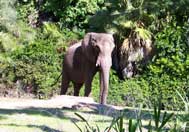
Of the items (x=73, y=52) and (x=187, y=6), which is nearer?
(x=187, y=6)

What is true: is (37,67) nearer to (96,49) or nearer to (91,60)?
(91,60)

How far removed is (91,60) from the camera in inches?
435

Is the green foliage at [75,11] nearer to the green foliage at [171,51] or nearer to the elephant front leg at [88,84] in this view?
the green foliage at [171,51]

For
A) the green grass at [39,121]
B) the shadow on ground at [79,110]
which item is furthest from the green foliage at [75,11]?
the green grass at [39,121]

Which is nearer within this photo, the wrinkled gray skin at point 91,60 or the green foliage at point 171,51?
the wrinkled gray skin at point 91,60

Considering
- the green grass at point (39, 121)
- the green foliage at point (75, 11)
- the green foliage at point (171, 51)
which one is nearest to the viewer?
the green grass at point (39, 121)

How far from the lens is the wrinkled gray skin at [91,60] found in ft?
35.1

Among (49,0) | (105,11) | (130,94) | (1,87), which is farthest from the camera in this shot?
(49,0)

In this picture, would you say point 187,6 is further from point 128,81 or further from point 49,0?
point 49,0

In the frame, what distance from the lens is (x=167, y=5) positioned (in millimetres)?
6969

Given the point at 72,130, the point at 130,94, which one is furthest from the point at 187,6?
the point at 130,94

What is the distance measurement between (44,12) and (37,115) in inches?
440

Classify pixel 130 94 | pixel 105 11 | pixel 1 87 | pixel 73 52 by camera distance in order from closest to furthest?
pixel 105 11 → pixel 73 52 → pixel 130 94 → pixel 1 87

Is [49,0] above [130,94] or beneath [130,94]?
above
